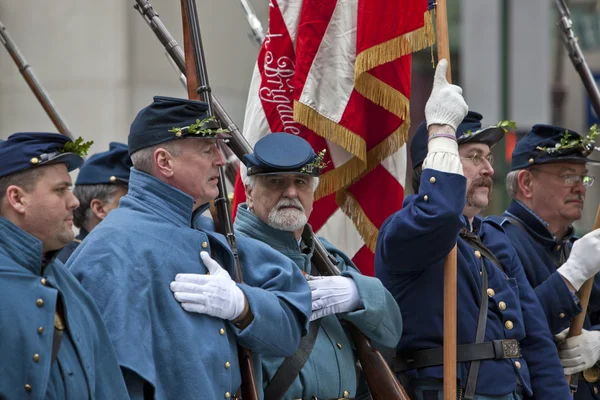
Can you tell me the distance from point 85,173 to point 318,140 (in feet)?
4.24

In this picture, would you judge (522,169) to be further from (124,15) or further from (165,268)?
(124,15)

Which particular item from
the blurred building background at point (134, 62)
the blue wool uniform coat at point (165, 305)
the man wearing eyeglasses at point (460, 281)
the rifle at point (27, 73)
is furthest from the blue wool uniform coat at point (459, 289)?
the blurred building background at point (134, 62)

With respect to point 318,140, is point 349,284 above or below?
below

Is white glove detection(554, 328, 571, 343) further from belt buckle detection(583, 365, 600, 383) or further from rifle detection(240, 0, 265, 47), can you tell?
rifle detection(240, 0, 265, 47)

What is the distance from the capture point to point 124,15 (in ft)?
33.3

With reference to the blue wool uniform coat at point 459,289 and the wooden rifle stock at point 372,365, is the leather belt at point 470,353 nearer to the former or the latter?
the blue wool uniform coat at point 459,289

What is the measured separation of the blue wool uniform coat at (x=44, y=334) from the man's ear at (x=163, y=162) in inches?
25.6

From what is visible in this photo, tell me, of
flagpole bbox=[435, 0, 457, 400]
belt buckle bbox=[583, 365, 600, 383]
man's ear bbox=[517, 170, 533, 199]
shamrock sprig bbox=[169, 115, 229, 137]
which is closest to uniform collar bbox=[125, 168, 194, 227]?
shamrock sprig bbox=[169, 115, 229, 137]

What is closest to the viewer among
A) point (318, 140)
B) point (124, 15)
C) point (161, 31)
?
point (161, 31)

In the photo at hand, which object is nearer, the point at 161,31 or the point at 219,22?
the point at 161,31

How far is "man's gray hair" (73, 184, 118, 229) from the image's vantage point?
6172 millimetres

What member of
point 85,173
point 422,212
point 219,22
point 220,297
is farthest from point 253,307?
point 219,22

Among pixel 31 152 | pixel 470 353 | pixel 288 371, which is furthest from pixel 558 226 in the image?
pixel 31 152

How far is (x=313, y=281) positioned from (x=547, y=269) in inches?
68.0
